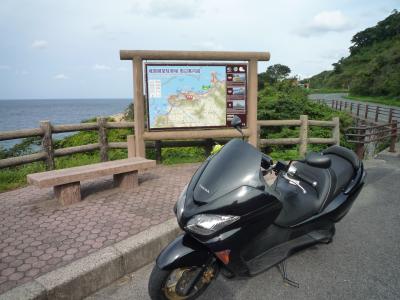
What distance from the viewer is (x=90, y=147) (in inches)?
267

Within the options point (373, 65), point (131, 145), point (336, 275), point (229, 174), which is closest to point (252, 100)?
point (131, 145)

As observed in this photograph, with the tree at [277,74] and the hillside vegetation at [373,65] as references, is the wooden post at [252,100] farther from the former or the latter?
the hillside vegetation at [373,65]

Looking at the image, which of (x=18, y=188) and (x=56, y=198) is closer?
(x=56, y=198)

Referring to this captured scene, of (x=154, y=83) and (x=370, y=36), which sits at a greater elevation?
(x=370, y=36)

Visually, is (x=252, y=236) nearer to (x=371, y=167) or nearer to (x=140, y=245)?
(x=140, y=245)

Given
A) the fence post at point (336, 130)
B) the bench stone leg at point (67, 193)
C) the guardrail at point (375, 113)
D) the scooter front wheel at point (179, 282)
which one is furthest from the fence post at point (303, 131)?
the guardrail at point (375, 113)

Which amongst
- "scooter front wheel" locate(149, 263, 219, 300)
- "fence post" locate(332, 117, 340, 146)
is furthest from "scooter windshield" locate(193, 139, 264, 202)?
"fence post" locate(332, 117, 340, 146)

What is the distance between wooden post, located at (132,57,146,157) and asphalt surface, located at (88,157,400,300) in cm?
348

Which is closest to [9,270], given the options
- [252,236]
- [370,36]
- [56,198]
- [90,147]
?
[56,198]

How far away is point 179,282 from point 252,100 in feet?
16.0

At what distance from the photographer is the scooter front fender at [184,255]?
2.46 meters

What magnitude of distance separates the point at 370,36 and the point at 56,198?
279 feet

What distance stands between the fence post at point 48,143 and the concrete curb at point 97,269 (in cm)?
345

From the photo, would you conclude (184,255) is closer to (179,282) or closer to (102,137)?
(179,282)
